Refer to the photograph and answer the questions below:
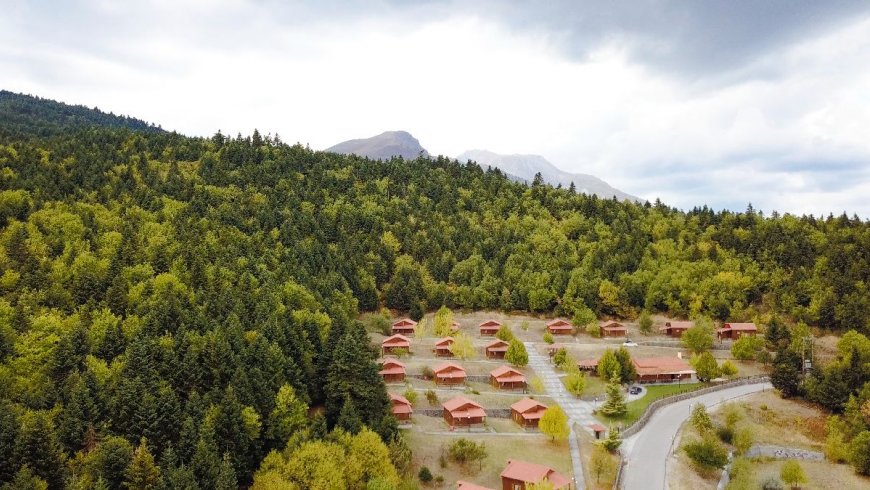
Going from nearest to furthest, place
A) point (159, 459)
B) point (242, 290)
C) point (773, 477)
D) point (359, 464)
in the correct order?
point (159, 459) < point (359, 464) < point (773, 477) < point (242, 290)

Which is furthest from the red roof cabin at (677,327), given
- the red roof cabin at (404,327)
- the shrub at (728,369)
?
the red roof cabin at (404,327)

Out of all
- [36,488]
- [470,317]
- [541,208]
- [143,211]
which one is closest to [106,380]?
[36,488]

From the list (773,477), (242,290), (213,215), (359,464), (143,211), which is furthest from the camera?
(213,215)

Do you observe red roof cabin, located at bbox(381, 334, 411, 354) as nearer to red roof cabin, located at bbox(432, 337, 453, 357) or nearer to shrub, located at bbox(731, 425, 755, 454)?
red roof cabin, located at bbox(432, 337, 453, 357)

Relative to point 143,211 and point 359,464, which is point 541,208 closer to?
point 143,211

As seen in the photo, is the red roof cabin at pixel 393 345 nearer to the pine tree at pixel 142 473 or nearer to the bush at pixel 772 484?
the pine tree at pixel 142 473

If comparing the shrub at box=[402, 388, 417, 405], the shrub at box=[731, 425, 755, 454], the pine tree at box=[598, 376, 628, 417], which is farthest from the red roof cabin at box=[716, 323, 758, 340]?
the shrub at box=[402, 388, 417, 405]
